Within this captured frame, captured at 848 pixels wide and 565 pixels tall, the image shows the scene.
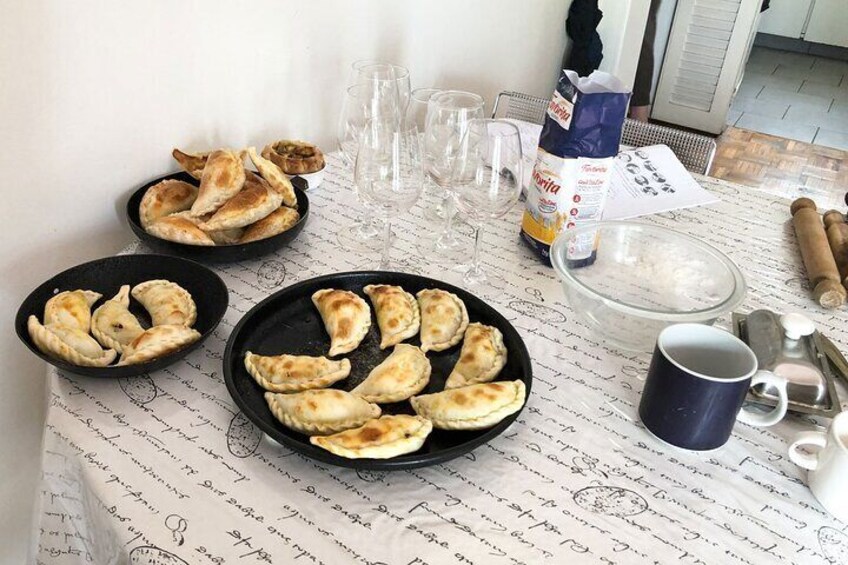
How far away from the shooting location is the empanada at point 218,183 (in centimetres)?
106

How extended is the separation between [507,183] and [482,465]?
419 mm

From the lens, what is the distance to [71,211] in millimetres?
1088

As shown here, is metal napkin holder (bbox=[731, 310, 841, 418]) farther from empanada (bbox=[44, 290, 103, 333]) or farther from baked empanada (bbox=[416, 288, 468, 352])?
empanada (bbox=[44, 290, 103, 333])

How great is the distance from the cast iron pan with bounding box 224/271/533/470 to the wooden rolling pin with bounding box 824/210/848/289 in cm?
60

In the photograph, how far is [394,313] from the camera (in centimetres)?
91

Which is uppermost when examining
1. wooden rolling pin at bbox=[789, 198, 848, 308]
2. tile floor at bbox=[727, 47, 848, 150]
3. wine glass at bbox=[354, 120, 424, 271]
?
wine glass at bbox=[354, 120, 424, 271]

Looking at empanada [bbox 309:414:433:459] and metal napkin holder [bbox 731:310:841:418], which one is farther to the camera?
metal napkin holder [bbox 731:310:841:418]

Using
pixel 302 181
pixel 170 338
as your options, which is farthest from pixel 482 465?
pixel 302 181

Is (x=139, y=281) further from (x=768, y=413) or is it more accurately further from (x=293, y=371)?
(x=768, y=413)

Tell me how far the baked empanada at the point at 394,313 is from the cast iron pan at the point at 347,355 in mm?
16

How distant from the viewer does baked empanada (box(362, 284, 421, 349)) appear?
2.93ft

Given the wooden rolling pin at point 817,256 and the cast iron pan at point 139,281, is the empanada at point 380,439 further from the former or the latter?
the wooden rolling pin at point 817,256

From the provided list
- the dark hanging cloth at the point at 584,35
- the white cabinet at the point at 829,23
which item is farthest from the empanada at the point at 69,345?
the white cabinet at the point at 829,23

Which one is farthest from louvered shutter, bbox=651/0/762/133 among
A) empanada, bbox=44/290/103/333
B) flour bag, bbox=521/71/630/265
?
empanada, bbox=44/290/103/333
